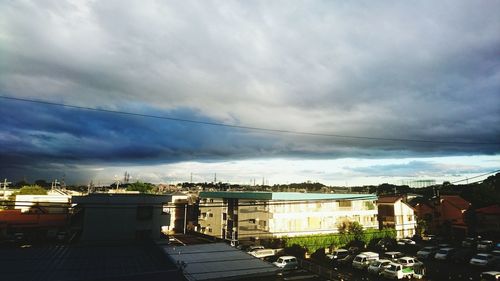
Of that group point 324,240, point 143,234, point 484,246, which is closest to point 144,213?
point 143,234

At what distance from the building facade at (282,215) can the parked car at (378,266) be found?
7767mm

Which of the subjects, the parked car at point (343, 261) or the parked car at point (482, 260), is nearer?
the parked car at point (482, 260)

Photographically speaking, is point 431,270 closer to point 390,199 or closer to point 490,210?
point 390,199

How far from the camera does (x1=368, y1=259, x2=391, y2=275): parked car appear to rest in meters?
27.2

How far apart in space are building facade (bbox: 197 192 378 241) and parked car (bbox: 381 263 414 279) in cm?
904

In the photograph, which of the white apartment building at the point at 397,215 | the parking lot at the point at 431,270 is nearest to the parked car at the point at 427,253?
the parking lot at the point at 431,270

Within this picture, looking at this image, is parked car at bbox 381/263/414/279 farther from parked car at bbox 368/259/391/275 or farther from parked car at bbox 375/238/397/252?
parked car at bbox 375/238/397/252

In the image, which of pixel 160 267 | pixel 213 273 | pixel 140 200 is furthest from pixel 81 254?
pixel 140 200

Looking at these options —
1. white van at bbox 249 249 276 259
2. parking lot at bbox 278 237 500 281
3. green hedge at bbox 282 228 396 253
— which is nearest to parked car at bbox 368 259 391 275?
parking lot at bbox 278 237 500 281

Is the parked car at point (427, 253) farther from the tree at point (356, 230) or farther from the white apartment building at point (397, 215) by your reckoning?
the white apartment building at point (397, 215)

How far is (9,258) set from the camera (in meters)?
13.6

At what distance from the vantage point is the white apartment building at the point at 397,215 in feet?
154

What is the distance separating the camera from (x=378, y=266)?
27.5 meters

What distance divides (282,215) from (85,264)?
2767cm
